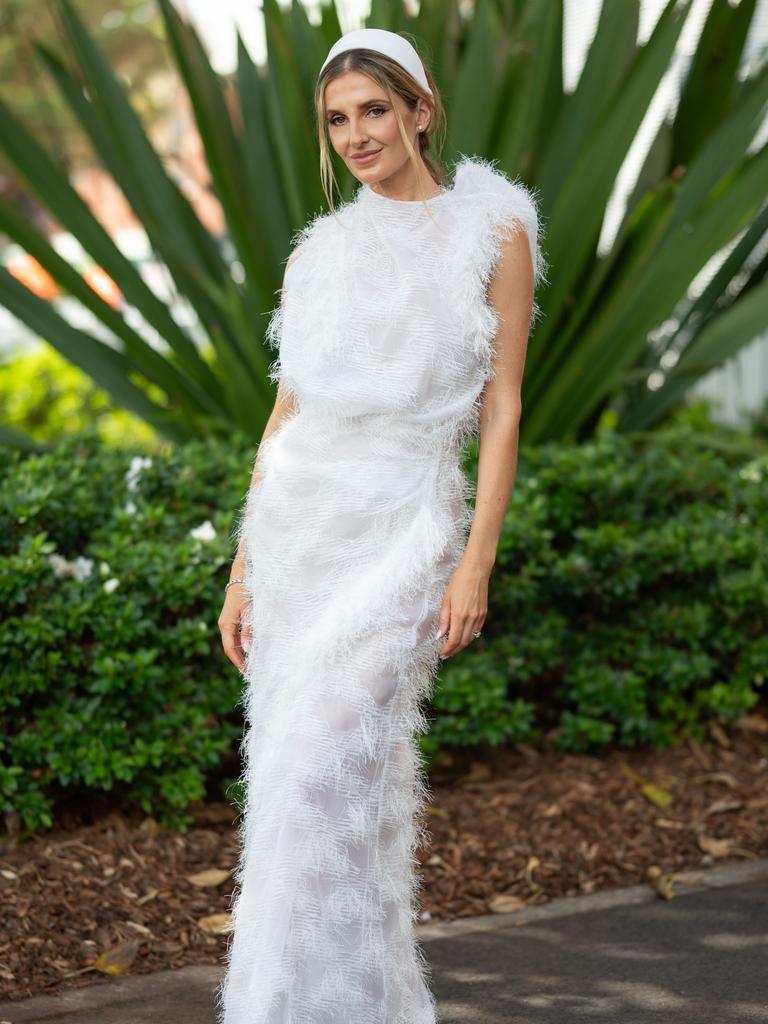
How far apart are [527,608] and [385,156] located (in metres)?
A: 2.30

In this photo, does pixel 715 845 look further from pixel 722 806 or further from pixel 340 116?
pixel 340 116

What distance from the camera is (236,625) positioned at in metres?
2.94

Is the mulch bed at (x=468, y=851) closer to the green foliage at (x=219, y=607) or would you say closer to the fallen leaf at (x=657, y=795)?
the fallen leaf at (x=657, y=795)

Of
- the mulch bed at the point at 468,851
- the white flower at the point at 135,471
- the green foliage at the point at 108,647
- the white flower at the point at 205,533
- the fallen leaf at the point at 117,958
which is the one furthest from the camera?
the white flower at the point at 135,471

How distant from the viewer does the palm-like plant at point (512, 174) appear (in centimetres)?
497

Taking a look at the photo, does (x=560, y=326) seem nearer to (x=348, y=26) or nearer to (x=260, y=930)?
(x=348, y=26)

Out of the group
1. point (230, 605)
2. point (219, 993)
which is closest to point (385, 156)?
point (230, 605)

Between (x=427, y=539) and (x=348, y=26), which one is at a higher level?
(x=348, y=26)

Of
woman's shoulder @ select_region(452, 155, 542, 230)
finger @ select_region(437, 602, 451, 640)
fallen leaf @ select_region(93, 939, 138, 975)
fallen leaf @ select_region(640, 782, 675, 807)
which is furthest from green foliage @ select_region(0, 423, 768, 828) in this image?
woman's shoulder @ select_region(452, 155, 542, 230)

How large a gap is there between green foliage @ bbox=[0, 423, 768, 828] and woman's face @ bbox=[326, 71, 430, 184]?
161cm

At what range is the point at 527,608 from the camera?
15.2ft

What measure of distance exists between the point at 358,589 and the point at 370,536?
4.6 inches

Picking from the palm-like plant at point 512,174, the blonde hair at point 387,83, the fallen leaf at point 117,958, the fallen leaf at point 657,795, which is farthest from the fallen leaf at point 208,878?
the blonde hair at point 387,83

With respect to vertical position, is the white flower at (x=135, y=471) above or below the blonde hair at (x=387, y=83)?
below
